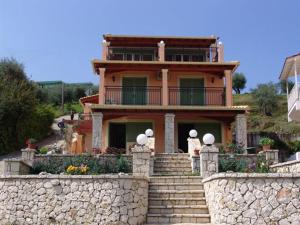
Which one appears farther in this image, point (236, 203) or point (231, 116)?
point (231, 116)

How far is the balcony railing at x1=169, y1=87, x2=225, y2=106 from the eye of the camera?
24.8m

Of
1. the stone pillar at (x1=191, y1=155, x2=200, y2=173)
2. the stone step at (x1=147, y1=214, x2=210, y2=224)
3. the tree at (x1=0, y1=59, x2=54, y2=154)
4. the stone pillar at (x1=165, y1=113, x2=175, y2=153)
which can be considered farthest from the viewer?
the tree at (x1=0, y1=59, x2=54, y2=154)

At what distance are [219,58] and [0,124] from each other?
14.7 meters

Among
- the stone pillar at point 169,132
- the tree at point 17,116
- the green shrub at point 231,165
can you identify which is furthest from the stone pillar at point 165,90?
the tree at point 17,116

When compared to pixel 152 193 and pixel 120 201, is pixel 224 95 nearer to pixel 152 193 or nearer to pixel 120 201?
pixel 152 193

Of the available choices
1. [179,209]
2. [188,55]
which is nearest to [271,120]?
[188,55]

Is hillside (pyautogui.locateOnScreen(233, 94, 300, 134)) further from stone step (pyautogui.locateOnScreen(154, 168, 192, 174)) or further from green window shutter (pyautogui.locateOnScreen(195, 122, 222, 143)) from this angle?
stone step (pyautogui.locateOnScreen(154, 168, 192, 174))

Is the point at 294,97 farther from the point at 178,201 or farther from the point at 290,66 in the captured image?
the point at 178,201

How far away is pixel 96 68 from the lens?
24688 millimetres

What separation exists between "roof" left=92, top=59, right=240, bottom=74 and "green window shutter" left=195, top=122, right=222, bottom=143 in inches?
121

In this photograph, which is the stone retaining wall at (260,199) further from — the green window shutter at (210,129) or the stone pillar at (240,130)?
the green window shutter at (210,129)

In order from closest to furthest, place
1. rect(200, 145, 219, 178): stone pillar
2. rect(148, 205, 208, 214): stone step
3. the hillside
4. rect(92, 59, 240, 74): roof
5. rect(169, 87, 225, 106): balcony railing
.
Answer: rect(148, 205, 208, 214): stone step < rect(200, 145, 219, 178): stone pillar < rect(92, 59, 240, 74): roof < rect(169, 87, 225, 106): balcony railing < the hillside

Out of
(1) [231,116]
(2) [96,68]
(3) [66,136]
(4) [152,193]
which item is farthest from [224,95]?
(4) [152,193]

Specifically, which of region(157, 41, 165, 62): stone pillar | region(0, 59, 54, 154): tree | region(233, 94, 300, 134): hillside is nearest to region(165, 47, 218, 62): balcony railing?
region(157, 41, 165, 62): stone pillar
